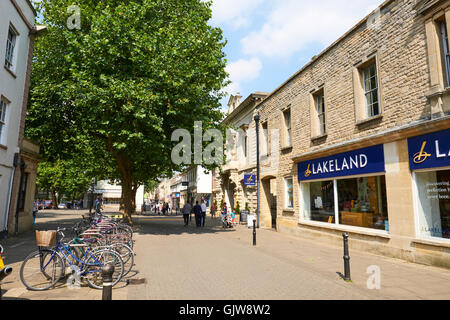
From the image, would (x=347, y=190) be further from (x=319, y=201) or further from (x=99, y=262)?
(x=99, y=262)

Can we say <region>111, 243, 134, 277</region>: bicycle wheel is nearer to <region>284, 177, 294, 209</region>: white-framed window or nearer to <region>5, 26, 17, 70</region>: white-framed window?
<region>5, 26, 17, 70</region>: white-framed window

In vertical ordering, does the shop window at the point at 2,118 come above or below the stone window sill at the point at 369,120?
above

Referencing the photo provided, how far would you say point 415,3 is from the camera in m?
8.92

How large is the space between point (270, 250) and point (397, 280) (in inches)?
187

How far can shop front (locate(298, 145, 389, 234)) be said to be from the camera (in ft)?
33.1

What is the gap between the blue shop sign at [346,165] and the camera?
9.98m

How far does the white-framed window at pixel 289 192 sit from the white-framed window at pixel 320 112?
3.35 m

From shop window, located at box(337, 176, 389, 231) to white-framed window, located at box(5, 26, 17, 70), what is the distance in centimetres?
1443

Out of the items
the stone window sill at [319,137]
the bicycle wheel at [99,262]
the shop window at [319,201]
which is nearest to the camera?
the bicycle wheel at [99,262]

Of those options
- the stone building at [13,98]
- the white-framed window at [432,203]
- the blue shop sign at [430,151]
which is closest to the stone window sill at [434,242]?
the white-framed window at [432,203]

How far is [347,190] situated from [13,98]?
14.3m

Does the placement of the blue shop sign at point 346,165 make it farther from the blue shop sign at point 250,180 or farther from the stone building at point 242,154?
the stone building at point 242,154
